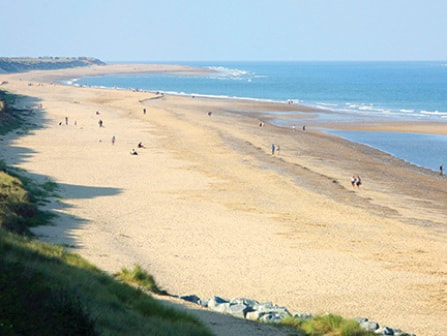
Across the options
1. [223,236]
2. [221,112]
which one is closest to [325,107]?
[221,112]

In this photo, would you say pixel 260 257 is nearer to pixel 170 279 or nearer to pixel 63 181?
pixel 170 279

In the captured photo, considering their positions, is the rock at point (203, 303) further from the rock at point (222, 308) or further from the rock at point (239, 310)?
the rock at point (239, 310)

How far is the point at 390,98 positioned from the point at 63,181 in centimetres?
7835

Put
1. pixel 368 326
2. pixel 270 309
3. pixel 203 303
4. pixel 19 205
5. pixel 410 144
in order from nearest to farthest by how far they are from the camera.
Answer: pixel 368 326 → pixel 270 309 → pixel 203 303 → pixel 19 205 → pixel 410 144

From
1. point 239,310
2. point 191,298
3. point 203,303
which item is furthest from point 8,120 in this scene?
point 239,310

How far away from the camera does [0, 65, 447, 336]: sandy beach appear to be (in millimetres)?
15867

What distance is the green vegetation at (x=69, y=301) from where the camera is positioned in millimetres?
7816

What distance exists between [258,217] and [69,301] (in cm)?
1538

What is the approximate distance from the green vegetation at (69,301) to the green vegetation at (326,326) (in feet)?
6.38

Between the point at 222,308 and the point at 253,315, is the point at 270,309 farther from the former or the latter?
the point at 222,308

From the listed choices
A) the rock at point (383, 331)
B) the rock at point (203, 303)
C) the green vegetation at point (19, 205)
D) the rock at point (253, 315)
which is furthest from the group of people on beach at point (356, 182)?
the rock at point (383, 331)

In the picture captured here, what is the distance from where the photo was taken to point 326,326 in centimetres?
1137

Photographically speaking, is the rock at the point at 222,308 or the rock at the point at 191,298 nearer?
the rock at the point at 222,308

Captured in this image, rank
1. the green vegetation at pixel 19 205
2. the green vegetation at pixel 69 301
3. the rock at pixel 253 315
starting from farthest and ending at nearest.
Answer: the green vegetation at pixel 19 205 < the rock at pixel 253 315 < the green vegetation at pixel 69 301
